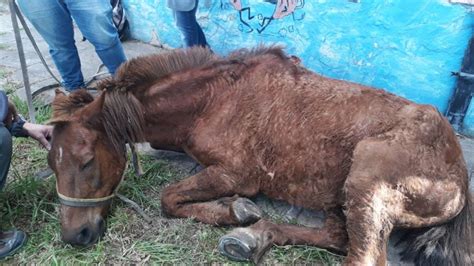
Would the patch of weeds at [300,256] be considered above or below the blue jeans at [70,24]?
below

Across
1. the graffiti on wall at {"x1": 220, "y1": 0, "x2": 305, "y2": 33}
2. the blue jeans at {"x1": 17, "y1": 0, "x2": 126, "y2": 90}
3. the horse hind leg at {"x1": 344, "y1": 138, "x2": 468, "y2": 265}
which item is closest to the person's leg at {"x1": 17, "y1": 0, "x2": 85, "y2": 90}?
the blue jeans at {"x1": 17, "y1": 0, "x2": 126, "y2": 90}

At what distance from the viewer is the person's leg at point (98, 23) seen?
3725 millimetres

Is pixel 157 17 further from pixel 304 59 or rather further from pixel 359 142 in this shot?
pixel 359 142

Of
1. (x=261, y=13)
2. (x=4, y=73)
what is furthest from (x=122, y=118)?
(x=4, y=73)

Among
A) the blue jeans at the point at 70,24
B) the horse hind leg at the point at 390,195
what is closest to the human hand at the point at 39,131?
the blue jeans at the point at 70,24

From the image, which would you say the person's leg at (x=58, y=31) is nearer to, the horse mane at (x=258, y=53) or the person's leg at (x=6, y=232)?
the person's leg at (x=6, y=232)

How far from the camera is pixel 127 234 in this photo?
110 inches

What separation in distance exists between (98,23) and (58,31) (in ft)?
1.71

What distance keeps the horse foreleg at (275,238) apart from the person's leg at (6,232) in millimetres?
1320

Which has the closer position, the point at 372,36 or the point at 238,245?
the point at 238,245

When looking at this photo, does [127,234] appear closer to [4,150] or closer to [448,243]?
[4,150]

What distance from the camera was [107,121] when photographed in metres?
2.70

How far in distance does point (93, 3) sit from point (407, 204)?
10.1 ft

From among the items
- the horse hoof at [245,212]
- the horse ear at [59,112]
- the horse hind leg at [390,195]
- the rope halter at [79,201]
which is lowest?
the horse hoof at [245,212]
